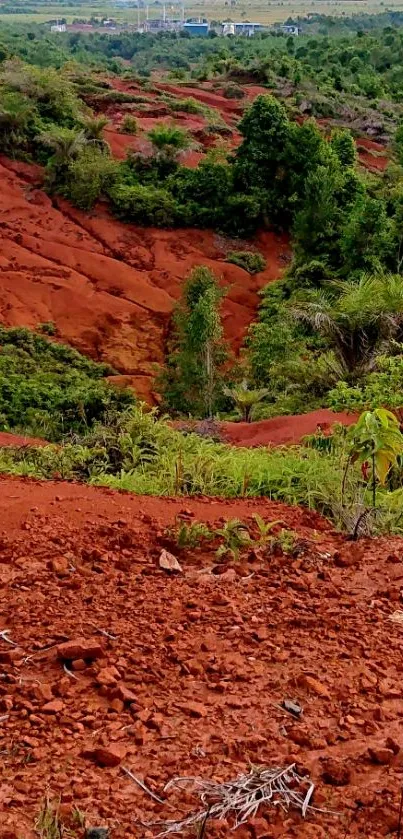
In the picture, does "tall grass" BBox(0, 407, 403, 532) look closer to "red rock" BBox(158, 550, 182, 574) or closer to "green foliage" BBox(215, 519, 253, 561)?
"green foliage" BBox(215, 519, 253, 561)

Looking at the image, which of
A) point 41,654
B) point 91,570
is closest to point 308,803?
point 41,654

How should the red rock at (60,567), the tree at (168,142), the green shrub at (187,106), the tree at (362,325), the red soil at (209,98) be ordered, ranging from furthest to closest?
1. the red soil at (209,98)
2. the green shrub at (187,106)
3. the tree at (168,142)
4. the tree at (362,325)
5. the red rock at (60,567)

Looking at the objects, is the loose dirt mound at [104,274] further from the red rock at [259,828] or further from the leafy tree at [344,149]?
the red rock at [259,828]

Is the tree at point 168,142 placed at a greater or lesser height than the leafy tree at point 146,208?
greater

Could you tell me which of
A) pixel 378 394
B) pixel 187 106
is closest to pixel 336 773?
pixel 378 394

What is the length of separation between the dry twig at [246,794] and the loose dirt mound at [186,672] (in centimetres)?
4

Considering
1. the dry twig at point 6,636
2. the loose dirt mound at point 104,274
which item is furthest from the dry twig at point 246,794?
the loose dirt mound at point 104,274

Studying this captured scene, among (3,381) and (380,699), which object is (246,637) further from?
(3,381)

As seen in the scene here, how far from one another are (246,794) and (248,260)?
1578 cm

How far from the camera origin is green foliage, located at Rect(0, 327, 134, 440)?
968 cm

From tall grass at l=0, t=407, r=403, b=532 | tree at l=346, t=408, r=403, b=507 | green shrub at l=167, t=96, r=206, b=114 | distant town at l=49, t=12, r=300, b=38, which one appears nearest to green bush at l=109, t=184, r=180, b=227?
green shrub at l=167, t=96, r=206, b=114

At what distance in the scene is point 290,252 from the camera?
18578mm

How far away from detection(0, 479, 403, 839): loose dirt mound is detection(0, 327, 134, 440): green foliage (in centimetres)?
507

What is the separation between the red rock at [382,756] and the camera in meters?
2.73
